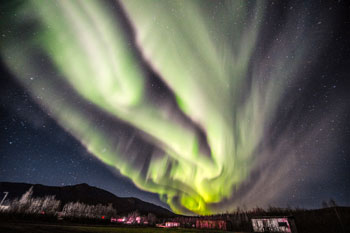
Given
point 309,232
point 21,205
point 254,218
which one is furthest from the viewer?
point 21,205

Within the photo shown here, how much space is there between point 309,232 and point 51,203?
16783 cm

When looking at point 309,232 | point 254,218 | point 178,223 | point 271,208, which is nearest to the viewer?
point 254,218

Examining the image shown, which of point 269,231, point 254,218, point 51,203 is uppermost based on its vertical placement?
point 51,203

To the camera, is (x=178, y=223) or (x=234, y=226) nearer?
(x=234, y=226)

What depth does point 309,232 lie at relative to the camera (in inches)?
3044

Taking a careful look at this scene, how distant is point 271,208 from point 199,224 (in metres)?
96.5

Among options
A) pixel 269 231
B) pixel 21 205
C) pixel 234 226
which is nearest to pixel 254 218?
pixel 269 231

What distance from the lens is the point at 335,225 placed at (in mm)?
82875

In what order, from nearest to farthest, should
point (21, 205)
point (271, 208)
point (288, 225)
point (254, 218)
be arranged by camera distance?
point (288, 225), point (254, 218), point (21, 205), point (271, 208)

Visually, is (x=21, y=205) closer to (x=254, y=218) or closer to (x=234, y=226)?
(x=234, y=226)

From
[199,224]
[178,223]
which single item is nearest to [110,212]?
[178,223]

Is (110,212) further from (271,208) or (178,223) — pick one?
(271,208)

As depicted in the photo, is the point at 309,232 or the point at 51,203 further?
the point at 51,203

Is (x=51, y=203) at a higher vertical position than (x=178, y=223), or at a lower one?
higher
